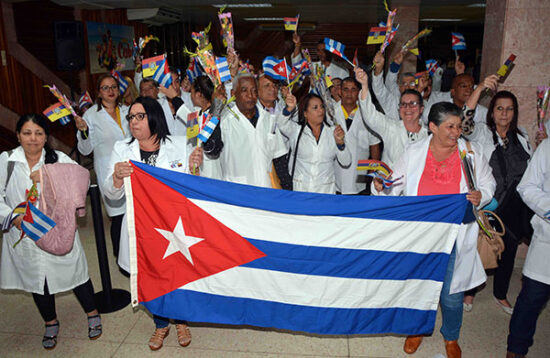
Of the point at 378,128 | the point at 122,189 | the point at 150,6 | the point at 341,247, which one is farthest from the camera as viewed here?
the point at 150,6

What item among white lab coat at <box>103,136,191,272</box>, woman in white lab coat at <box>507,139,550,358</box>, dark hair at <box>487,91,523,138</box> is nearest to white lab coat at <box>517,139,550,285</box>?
woman in white lab coat at <box>507,139,550,358</box>

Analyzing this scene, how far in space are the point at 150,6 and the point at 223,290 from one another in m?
9.88

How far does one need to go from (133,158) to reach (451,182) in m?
2.13

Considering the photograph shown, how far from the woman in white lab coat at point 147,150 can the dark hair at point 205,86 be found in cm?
153

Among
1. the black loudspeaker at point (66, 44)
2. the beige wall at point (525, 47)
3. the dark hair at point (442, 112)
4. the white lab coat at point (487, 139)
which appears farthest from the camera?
the black loudspeaker at point (66, 44)

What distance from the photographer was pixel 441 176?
119 inches

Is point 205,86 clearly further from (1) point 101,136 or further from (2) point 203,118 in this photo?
(2) point 203,118

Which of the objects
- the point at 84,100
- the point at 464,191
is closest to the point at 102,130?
the point at 84,100

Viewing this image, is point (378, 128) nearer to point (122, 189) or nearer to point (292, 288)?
point (292, 288)

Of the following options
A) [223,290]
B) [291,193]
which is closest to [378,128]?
[291,193]

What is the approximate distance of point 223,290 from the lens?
9.79ft

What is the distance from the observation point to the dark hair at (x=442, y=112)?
2.92 meters

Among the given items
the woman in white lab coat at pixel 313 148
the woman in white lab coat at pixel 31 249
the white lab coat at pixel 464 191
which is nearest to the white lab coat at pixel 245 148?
the woman in white lab coat at pixel 313 148

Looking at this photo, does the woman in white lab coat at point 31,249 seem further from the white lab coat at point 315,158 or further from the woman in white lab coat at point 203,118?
the white lab coat at point 315,158
